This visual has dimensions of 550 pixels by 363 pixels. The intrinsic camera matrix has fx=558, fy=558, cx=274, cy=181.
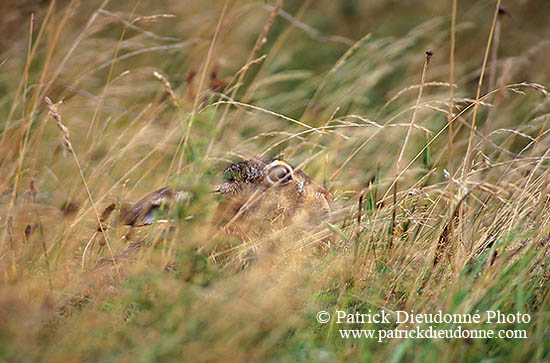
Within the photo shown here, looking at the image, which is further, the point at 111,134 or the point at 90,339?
the point at 111,134

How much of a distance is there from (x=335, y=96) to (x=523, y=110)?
252 cm

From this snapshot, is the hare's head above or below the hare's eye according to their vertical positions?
below

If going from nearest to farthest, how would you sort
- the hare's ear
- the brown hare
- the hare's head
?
the brown hare, the hare's head, the hare's ear

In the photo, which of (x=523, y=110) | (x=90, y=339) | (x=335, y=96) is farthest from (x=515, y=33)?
(x=90, y=339)

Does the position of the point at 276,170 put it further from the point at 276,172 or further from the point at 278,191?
the point at 278,191

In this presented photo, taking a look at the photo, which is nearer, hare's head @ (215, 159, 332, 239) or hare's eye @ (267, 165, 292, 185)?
hare's head @ (215, 159, 332, 239)

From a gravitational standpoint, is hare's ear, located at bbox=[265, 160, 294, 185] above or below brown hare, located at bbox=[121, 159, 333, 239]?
above

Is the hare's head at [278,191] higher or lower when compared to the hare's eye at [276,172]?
lower

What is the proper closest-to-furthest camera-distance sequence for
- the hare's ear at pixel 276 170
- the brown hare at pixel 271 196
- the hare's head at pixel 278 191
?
the brown hare at pixel 271 196 < the hare's head at pixel 278 191 < the hare's ear at pixel 276 170

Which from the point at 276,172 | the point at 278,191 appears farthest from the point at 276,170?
the point at 278,191

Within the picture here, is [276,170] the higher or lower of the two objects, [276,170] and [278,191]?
the higher

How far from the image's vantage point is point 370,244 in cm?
Result: 279

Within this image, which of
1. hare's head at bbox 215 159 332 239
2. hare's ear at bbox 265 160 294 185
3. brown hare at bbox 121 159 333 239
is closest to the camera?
brown hare at bbox 121 159 333 239

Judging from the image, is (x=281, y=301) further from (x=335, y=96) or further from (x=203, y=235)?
(x=335, y=96)
